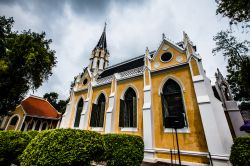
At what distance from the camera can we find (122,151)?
6.90m

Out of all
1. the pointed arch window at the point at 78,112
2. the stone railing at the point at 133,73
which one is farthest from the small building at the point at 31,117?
the stone railing at the point at 133,73

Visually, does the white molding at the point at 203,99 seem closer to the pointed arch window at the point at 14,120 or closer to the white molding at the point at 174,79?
the white molding at the point at 174,79

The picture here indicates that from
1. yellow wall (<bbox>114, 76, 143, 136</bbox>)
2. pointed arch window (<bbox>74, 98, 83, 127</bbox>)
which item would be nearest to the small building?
pointed arch window (<bbox>74, 98, 83, 127</bbox>)

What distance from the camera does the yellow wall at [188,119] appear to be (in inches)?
336

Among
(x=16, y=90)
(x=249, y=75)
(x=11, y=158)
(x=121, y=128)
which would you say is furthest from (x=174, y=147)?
(x=16, y=90)

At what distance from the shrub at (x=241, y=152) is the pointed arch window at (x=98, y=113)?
11.5 metres

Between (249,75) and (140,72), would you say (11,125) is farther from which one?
(249,75)

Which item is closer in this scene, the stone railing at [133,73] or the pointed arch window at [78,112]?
the stone railing at [133,73]

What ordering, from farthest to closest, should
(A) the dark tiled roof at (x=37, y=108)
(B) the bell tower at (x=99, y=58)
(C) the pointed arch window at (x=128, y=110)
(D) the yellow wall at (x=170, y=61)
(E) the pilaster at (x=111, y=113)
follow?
(B) the bell tower at (x=99, y=58) < (A) the dark tiled roof at (x=37, y=108) < (E) the pilaster at (x=111, y=113) < (C) the pointed arch window at (x=128, y=110) < (D) the yellow wall at (x=170, y=61)

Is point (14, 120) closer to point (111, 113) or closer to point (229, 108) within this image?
point (111, 113)

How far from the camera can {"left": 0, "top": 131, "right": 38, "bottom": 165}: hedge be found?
6.78m

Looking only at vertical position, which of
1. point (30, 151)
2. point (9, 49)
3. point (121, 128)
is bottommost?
point (30, 151)

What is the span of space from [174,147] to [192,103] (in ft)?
11.5

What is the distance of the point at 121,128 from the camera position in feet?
40.7
